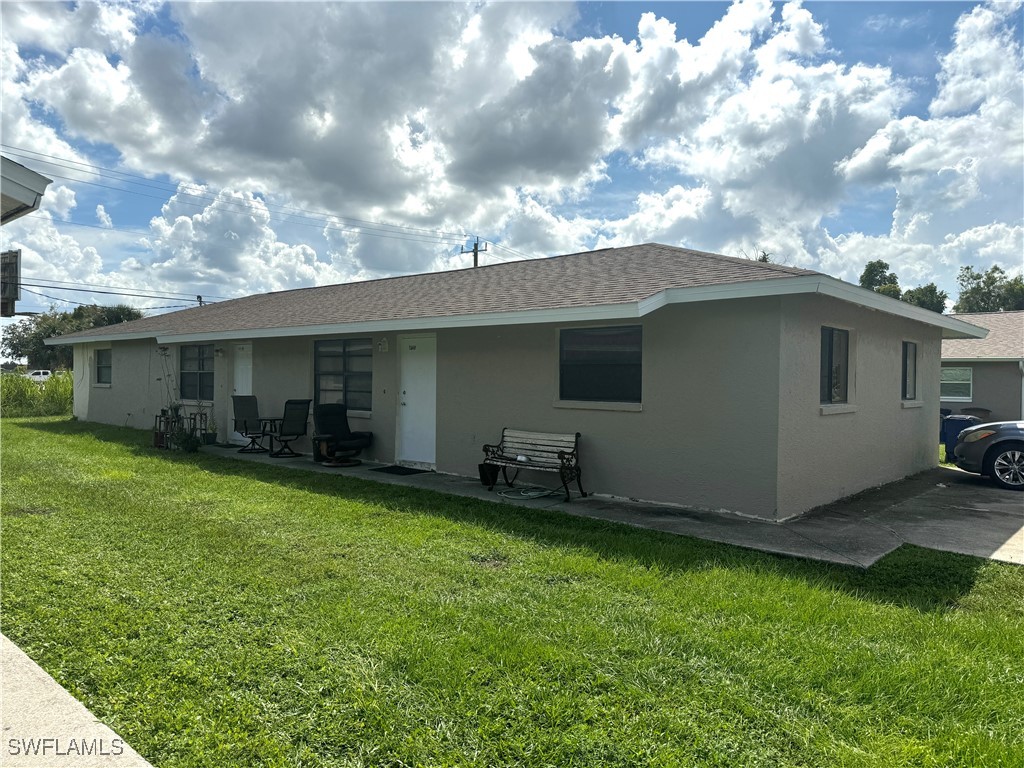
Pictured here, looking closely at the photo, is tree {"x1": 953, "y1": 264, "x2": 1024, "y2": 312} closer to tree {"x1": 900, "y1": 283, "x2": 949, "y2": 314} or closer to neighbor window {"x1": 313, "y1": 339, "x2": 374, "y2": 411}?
tree {"x1": 900, "y1": 283, "x2": 949, "y2": 314}

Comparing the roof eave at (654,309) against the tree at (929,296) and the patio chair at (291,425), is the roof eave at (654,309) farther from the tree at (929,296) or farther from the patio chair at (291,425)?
the tree at (929,296)

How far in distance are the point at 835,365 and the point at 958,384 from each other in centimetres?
1267

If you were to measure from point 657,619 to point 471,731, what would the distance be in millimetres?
1632

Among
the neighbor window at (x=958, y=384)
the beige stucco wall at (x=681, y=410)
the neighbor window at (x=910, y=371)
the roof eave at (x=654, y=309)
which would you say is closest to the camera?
the roof eave at (x=654, y=309)

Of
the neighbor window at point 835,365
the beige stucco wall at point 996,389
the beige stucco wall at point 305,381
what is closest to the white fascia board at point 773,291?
the neighbor window at point 835,365

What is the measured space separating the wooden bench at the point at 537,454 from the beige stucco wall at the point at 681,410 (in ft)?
0.61

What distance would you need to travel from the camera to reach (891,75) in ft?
30.1

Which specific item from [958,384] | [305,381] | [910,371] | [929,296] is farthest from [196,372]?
[929,296]

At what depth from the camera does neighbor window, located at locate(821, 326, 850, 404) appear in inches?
314

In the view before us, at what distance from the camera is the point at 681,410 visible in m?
7.44

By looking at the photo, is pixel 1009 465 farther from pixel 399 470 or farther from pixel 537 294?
pixel 399 470

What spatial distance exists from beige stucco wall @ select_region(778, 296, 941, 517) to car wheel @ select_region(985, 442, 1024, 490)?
1228 mm

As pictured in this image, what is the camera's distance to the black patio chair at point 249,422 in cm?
1229

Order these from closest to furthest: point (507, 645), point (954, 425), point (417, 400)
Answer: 1. point (507, 645)
2. point (417, 400)
3. point (954, 425)
